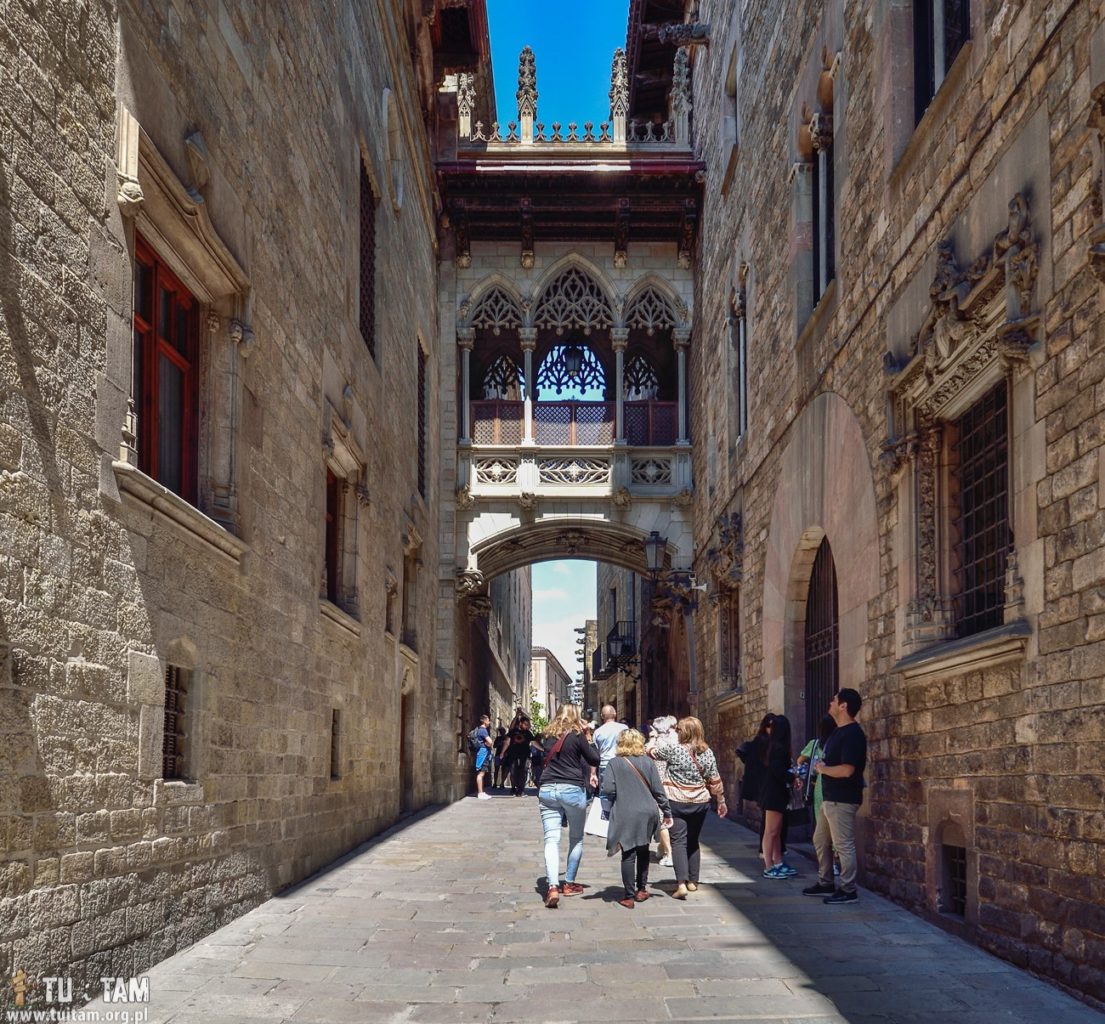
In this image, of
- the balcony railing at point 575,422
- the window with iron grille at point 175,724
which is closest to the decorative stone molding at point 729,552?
the balcony railing at point 575,422

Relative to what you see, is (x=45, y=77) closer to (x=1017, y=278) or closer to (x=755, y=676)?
(x=1017, y=278)

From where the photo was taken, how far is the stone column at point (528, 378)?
2158 cm

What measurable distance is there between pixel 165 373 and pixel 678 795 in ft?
16.0

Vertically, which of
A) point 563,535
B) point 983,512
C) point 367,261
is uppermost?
point 367,261

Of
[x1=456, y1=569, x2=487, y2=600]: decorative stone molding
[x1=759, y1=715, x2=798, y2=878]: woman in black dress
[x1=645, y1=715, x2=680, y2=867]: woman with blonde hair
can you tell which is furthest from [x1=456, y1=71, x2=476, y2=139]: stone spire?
[x1=759, y1=715, x2=798, y2=878]: woman in black dress

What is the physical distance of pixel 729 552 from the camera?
1642cm

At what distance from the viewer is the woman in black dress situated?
33.8 feet

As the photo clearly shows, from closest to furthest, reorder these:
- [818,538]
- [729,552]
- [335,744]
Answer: [335,744] < [818,538] < [729,552]

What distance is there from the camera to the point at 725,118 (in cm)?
1808

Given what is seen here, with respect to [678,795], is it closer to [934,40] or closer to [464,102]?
[934,40]

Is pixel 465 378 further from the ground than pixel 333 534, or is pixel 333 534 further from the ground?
pixel 465 378

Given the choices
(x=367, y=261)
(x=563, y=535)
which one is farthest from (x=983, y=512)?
(x=563, y=535)

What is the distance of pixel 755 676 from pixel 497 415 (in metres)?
8.77

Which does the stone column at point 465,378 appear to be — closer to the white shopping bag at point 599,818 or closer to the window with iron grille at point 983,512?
the white shopping bag at point 599,818
